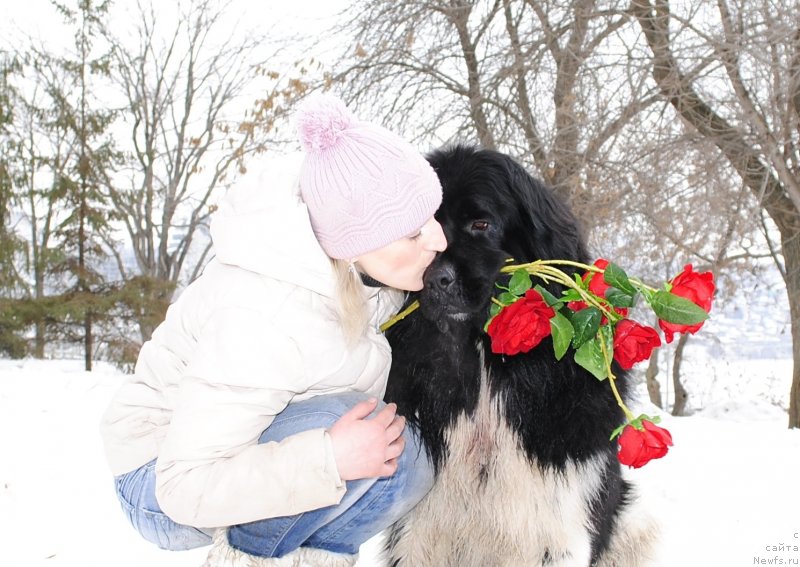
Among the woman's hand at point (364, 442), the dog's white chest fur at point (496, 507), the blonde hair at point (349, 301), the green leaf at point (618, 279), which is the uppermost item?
the green leaf at point (618, 279)

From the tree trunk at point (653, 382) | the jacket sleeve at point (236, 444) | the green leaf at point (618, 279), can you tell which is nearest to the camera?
the jacket sleeve at point (236, 444)

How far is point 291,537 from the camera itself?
5.82ft

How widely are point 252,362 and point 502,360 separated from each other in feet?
2.55

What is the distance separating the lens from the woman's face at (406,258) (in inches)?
A: 66.5

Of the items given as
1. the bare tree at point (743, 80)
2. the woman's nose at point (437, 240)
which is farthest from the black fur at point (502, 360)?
the bare tree at point (743, 80)

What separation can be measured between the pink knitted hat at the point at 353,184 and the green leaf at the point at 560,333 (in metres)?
0.42

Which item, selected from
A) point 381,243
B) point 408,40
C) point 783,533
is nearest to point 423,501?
point 381,243

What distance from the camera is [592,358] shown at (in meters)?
1.74

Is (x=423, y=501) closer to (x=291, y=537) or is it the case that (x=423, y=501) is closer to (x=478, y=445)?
(x=478, y=445)

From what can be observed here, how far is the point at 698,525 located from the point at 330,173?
7.42 feet

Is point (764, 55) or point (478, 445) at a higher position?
point (764, 55)

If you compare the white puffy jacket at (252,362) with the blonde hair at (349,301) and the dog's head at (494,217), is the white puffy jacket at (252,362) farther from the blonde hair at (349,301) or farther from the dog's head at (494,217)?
the dog's head at (494,217)

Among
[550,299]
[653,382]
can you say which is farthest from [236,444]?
[653,382]

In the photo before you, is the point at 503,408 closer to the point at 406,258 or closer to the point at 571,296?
the point at 571,296
